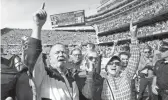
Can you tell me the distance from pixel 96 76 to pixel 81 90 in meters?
0.23

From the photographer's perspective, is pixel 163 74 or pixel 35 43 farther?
pixel 163 74

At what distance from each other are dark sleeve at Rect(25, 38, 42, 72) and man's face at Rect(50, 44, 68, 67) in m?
0.31

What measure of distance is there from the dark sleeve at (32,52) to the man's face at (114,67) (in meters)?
1.08

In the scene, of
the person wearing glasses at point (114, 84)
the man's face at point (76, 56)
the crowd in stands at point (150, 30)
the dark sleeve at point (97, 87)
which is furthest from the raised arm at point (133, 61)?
the crowd in stands at point (150, 30)

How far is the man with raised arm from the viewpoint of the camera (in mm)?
2488

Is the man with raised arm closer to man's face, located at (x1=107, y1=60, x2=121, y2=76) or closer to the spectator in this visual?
man's face, located at (x1=107, y1=60, x2=121, y2=76)

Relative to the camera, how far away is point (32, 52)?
2.47 meters

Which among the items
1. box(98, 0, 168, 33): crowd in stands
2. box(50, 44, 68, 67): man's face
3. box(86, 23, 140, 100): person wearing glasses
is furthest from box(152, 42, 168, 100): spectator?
box(98, 0, 168, 33): crowd in stands

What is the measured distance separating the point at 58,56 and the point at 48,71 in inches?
7.6

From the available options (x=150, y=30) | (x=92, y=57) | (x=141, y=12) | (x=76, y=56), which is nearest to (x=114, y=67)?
(x=92, y=57)

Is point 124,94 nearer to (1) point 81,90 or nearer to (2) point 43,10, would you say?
(1) point 81,90

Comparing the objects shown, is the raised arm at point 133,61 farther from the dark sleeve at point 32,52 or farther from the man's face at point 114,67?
the dark sleeve at point 32,52

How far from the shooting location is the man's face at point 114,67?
3.27 metres

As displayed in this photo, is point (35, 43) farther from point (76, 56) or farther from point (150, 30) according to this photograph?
point (150, 30)
